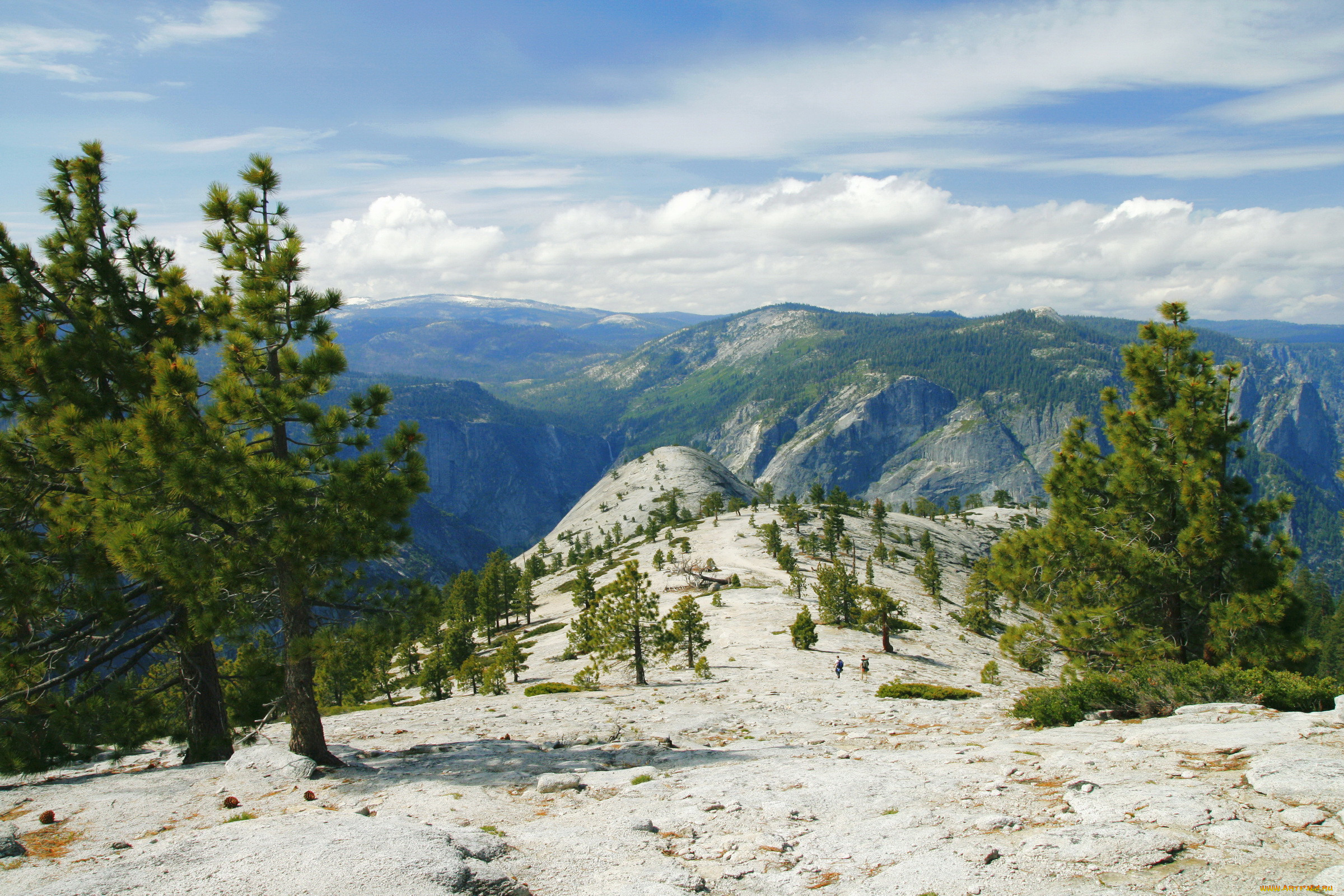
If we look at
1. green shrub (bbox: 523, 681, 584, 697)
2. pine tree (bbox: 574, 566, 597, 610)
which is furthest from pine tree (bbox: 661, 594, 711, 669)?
green shrub (bbox: 523, 681, 584, 697)

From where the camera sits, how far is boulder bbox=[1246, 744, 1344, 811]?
8.72m

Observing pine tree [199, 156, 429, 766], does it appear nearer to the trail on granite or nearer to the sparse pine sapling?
the trail on granite

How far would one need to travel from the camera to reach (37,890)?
26.2 ft

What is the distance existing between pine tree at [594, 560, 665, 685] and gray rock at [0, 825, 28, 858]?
30.2m

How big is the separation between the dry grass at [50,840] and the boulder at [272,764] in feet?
11.2

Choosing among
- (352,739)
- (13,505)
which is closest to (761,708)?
(352,739)

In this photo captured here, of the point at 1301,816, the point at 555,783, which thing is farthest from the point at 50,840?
the point at 1301,816

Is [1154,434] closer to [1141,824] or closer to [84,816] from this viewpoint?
[1141,824]

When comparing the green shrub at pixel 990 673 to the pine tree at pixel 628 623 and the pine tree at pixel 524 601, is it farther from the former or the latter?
the pine tree at pixel 524 601

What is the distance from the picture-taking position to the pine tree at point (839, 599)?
61219 millimetres

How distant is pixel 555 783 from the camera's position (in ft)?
45.3

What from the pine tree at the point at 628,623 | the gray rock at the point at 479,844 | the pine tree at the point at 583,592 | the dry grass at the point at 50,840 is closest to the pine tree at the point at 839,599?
the pine tree at the point at 583,592

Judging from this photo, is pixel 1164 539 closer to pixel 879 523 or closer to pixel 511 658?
pixel 511 658

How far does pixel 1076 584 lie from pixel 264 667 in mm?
23977
